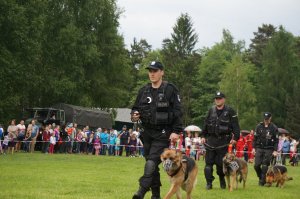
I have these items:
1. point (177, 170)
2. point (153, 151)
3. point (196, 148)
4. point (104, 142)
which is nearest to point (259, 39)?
point (196, 148)

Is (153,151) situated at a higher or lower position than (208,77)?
lower

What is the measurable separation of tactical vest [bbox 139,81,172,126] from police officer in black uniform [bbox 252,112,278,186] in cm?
687

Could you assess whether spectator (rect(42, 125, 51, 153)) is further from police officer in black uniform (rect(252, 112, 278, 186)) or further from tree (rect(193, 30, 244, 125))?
tree (rect(193, 30, 244, 125))

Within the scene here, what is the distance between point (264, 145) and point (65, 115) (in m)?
23.2

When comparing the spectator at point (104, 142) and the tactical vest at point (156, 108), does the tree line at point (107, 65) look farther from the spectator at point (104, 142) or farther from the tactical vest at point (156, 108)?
the tactical vest at point (156, 108)

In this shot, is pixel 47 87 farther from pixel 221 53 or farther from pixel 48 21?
pixel 221 53

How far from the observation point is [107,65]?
2015 inches

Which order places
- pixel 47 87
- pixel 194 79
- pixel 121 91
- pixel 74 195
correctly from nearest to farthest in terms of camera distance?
pixel 74 195 → pixel 47 87 → pixel 121 91 → pixel 194 79

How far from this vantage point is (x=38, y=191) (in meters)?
10.2

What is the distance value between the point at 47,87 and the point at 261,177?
30.4 meters

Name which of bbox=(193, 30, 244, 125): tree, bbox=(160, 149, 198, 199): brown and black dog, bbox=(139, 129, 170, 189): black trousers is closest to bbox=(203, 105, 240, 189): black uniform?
bbox=(160, 149, 198, 199): brown and black dog

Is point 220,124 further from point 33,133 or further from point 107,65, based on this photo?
point 107,65

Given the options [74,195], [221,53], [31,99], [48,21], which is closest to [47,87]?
[31,99]

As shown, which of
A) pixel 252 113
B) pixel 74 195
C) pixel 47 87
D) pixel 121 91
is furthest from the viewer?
pixel 252 113
